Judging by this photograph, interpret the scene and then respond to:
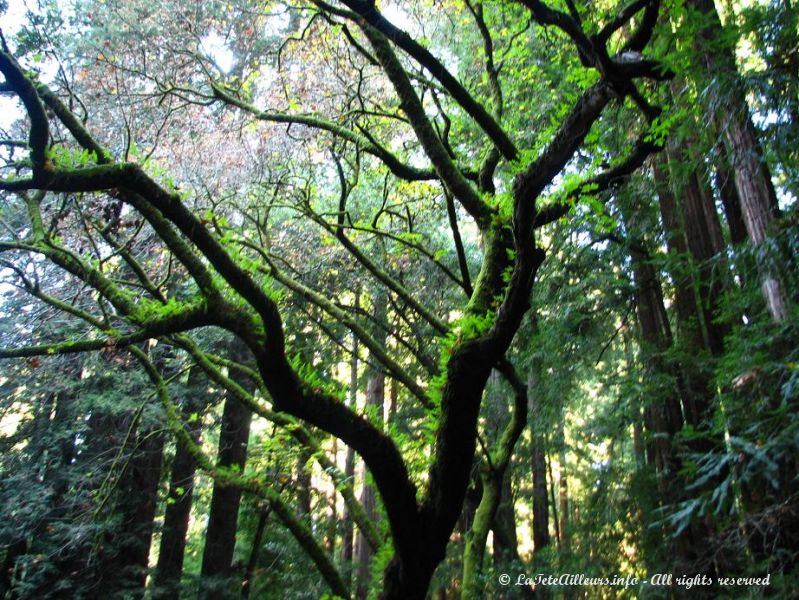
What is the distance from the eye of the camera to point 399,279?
26.3ft

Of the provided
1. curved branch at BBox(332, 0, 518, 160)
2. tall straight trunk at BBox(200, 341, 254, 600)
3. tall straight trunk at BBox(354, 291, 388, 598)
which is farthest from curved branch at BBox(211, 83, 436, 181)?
tall straight trunk at BBox(200, 341, 254, 600)

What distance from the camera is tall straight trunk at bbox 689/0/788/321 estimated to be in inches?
143

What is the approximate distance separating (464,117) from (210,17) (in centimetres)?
372

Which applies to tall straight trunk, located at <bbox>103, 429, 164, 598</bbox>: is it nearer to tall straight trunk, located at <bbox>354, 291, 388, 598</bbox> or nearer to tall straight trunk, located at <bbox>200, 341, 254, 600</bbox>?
tall straight trunk, located at <bbox>200, 341, 254, 600</bbox>

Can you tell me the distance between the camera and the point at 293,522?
5.54 m

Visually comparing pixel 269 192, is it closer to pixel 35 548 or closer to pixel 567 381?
pixel 567 381

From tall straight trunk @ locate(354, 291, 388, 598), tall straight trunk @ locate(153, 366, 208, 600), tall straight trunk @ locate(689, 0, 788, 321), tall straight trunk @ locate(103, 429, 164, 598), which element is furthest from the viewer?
tall straight trunk @ locate(354, 291, 388, 598)

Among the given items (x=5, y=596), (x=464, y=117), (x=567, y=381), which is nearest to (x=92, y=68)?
(x=464, y=117)

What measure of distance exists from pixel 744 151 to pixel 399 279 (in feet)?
15.2

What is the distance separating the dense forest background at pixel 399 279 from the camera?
329 cm

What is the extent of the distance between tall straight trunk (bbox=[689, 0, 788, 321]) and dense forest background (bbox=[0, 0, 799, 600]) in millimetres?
35

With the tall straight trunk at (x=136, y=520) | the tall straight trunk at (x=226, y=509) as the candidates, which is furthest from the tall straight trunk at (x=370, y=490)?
the tall straight trunk at (x=136, y=520)

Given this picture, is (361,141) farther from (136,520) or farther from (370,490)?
(136,520)

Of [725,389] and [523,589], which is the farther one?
[523,589]
